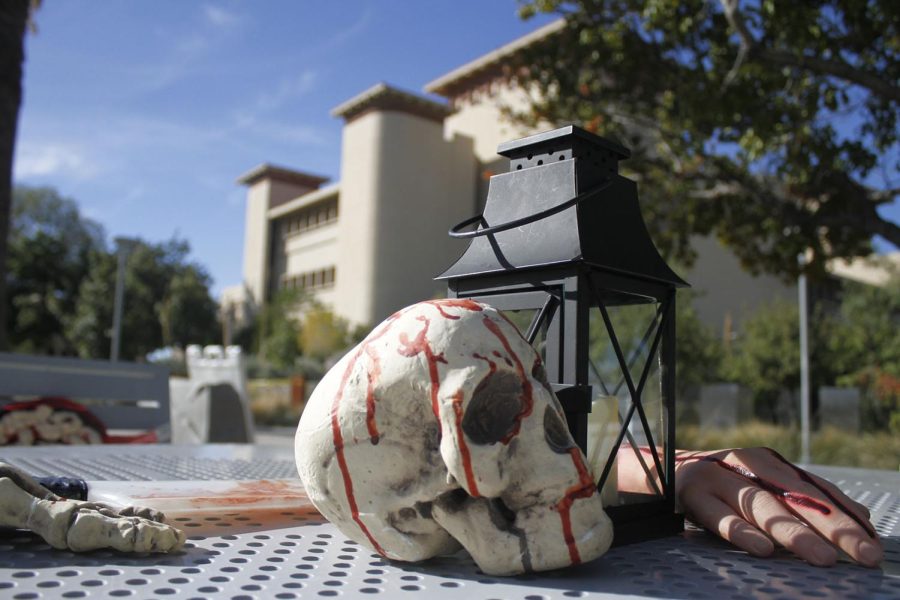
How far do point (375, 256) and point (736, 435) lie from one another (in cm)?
2549

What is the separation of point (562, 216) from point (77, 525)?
120cm

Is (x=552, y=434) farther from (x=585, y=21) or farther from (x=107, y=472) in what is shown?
(x=585, y=21)

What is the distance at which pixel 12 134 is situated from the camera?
26.5 feet

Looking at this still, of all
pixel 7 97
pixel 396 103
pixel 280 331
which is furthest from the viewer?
pixel 280 331

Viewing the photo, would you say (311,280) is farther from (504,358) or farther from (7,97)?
(504,358)

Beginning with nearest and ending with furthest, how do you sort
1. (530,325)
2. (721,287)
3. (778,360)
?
(530,325)
(778,360)
(721,287)

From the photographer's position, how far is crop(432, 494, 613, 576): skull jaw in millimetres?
1384

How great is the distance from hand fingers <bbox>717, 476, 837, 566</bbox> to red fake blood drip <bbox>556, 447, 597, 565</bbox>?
445 millimetres

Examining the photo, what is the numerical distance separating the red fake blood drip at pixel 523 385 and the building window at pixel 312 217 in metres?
41.8

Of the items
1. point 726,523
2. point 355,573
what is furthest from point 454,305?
point 726,523

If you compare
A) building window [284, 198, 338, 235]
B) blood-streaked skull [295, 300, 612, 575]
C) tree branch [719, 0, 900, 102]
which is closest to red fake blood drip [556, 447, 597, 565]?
blood-streaked skull [295, 300, 612, 575]

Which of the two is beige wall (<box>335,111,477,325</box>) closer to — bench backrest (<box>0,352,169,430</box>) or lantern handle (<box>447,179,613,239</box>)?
bench backrest (<box>0,352,169,430</box>)

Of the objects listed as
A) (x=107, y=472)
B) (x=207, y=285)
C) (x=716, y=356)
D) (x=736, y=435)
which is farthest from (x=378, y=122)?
(x=107, y=472)

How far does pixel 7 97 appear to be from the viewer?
8.00 m
